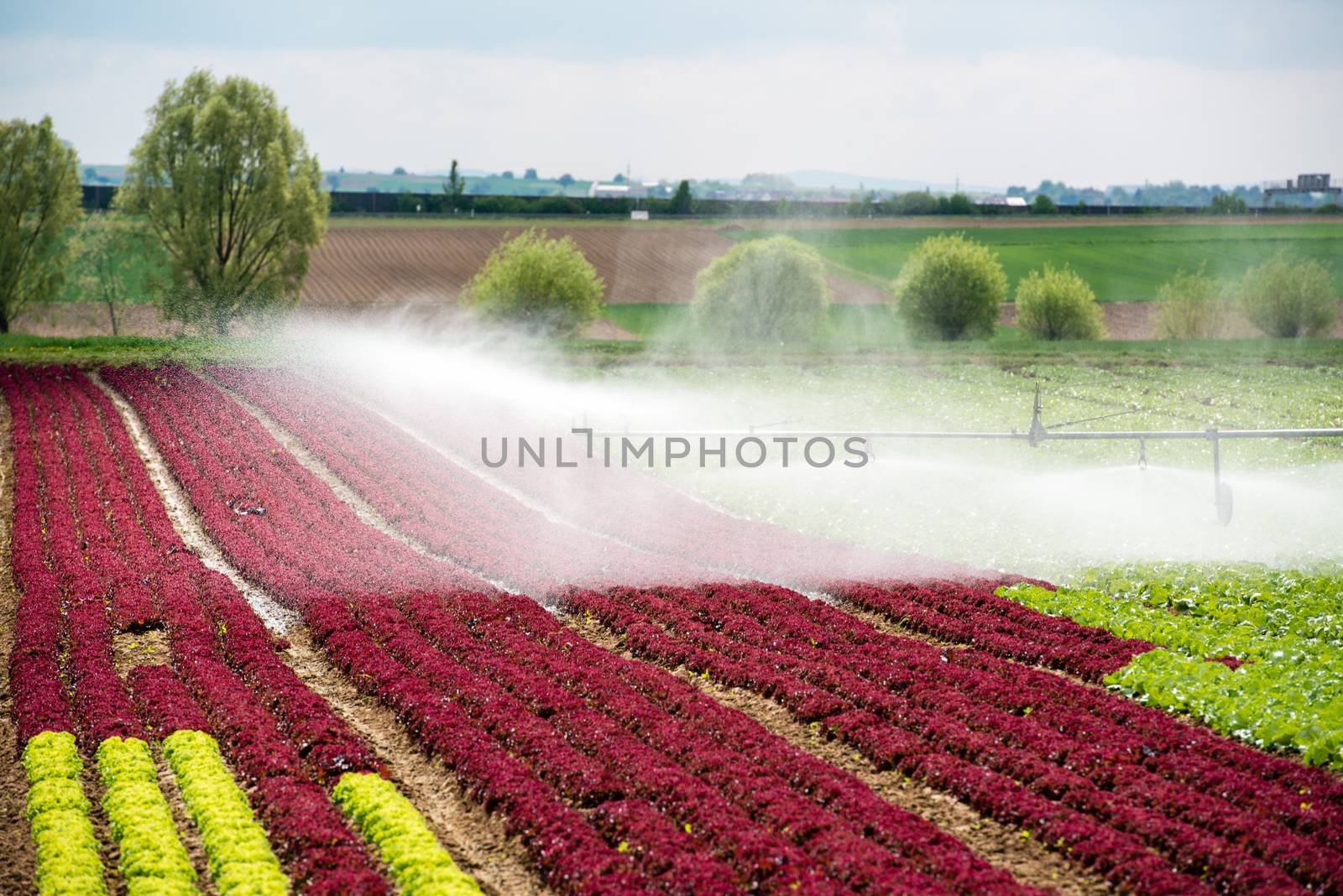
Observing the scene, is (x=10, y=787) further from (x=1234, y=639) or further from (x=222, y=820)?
(x=1234, y=639)

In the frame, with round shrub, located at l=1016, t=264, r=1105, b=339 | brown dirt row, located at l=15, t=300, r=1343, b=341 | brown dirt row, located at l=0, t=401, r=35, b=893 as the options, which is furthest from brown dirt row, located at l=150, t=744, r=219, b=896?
round shrub, located at l=1016, t=264, r=1105, b=339

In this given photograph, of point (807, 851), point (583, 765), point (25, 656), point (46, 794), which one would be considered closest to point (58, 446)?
point (25, 656)

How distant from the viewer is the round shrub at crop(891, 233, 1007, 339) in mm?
65375

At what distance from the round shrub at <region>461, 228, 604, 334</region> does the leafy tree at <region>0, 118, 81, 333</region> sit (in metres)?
20.1

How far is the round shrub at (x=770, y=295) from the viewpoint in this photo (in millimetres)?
61219

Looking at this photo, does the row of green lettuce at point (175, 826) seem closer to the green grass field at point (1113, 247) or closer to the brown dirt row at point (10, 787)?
the brown dirt row at point (10, 787)

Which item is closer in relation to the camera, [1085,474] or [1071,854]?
[1071,854]

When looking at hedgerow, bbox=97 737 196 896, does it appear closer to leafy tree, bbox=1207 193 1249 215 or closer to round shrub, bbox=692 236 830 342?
round shrub, bbox=692 236 830 342

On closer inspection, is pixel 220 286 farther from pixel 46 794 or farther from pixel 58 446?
pixel 46 794

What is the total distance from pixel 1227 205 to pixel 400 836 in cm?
11252

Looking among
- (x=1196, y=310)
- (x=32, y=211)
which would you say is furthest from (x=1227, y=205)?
(x=32, y=211)

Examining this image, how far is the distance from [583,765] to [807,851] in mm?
2816

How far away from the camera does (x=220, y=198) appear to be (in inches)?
Result: 2172

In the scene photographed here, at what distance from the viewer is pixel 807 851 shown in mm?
10977
